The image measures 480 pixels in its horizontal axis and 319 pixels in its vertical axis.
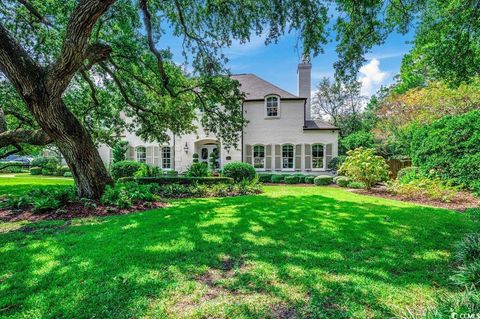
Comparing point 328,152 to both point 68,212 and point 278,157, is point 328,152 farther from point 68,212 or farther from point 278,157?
point 68,212

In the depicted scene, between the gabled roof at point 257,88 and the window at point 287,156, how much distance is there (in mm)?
3755

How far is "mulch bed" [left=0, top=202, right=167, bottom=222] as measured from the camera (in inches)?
226

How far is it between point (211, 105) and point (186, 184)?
366 cm

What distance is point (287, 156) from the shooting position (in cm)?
1867

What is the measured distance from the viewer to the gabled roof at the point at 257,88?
1870cm

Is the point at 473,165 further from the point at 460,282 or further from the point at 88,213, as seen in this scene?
the point at 88,213

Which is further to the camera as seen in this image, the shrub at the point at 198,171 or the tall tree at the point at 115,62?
the shrub at the point at 198,171

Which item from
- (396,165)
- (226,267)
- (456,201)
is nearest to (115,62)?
(226,267)

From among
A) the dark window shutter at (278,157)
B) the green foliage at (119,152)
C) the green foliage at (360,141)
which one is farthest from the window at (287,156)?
the green foliage at (119,152)

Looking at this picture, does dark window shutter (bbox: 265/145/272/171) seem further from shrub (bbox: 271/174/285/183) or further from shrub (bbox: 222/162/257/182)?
shrub (bbox: 222/162/257/182)

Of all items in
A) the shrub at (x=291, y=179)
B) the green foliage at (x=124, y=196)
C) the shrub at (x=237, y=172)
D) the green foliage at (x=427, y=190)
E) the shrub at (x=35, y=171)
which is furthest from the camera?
the shrub at (x=35, y=171)

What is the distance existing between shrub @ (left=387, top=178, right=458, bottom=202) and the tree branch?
424 inches

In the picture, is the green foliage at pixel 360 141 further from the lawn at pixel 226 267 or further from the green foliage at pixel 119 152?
the green foliage at pixel 119 152

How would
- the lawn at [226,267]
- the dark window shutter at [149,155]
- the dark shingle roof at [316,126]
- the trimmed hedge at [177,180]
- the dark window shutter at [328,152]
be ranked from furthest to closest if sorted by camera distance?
1. the dark window shutter at [149,155]
2. the dark window shutter at [328,152]
3. the dark shingle roof at [316,126]
4. the trimmed hedge at [177,180]
5. the lawn at [226,267]
